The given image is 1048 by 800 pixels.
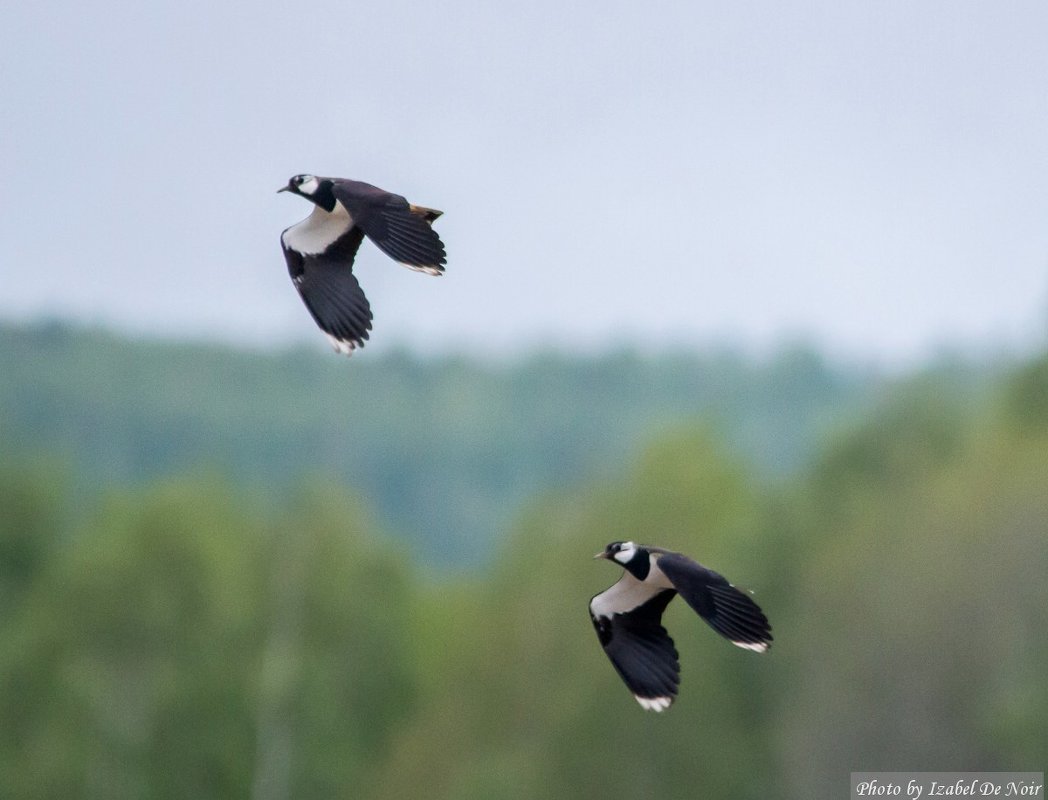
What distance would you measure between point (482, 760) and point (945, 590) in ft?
33.0

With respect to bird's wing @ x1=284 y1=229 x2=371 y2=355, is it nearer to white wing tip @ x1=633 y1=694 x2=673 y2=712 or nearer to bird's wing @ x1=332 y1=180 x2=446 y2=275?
bird's wing @ x1=332 y1=180 x2=446 y2=275

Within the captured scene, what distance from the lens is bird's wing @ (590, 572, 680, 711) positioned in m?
15.7

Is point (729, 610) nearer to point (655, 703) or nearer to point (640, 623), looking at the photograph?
point (655, 703)

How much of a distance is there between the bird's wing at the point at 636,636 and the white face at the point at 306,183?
3.26 metres

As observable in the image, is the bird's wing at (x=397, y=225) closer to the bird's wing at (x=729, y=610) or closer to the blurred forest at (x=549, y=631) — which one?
the bird's wing at (x=729, y=610)

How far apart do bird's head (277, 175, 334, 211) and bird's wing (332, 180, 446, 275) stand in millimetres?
411

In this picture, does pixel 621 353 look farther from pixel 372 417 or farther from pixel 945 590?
pixel 945 590

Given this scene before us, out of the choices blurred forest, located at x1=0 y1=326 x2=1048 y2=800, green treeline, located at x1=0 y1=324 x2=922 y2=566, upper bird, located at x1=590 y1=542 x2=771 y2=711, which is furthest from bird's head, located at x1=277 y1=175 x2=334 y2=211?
green treeline, located at x1=0 y1=324 x2=922 y2=566

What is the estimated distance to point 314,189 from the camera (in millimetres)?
16188

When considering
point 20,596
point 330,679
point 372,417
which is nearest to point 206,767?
point 330,679

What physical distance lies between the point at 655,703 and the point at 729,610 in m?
1.42

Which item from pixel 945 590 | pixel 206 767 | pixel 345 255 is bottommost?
pixel 206 767

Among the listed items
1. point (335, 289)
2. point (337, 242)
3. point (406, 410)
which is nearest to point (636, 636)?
point (335, 289)

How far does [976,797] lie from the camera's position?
114 feet
